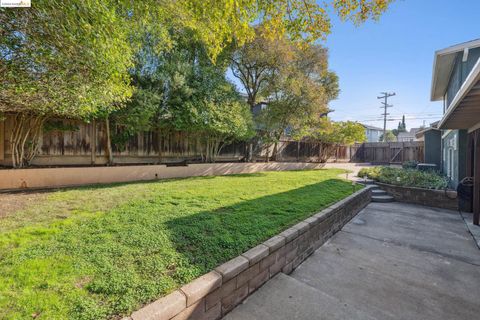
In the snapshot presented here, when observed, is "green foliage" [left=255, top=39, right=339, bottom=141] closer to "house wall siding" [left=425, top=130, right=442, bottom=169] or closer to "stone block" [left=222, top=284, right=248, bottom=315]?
"house wall siding" [left=425, top=130, right=442, bottom=169]

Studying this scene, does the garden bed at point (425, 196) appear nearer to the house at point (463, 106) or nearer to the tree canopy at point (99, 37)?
the house at point (463, 106)

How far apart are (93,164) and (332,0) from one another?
7.43m

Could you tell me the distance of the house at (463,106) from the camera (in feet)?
12.3

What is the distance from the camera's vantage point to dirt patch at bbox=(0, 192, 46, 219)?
11.6 ft

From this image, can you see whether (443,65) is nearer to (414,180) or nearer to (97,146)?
(414,180)

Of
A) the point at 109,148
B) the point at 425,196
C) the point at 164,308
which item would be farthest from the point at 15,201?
the point at 425,196

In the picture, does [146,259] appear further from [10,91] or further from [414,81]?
[414,81]

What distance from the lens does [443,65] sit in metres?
9.07

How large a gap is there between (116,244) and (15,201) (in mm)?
3270

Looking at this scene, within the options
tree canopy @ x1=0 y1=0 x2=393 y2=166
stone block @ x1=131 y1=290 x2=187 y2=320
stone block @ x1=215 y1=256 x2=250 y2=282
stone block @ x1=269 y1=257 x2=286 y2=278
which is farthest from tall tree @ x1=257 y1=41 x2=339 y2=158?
stone block @ x1=131 y1=290 x2=187 y2=320

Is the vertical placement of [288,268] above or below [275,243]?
below

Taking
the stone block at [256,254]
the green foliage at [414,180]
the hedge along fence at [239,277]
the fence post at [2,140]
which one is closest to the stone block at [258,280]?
the hedge along fence at [239,277]

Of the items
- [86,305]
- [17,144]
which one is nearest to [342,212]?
[86,305]

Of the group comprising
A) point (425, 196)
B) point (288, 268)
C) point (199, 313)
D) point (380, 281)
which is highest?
point (199, 313)
